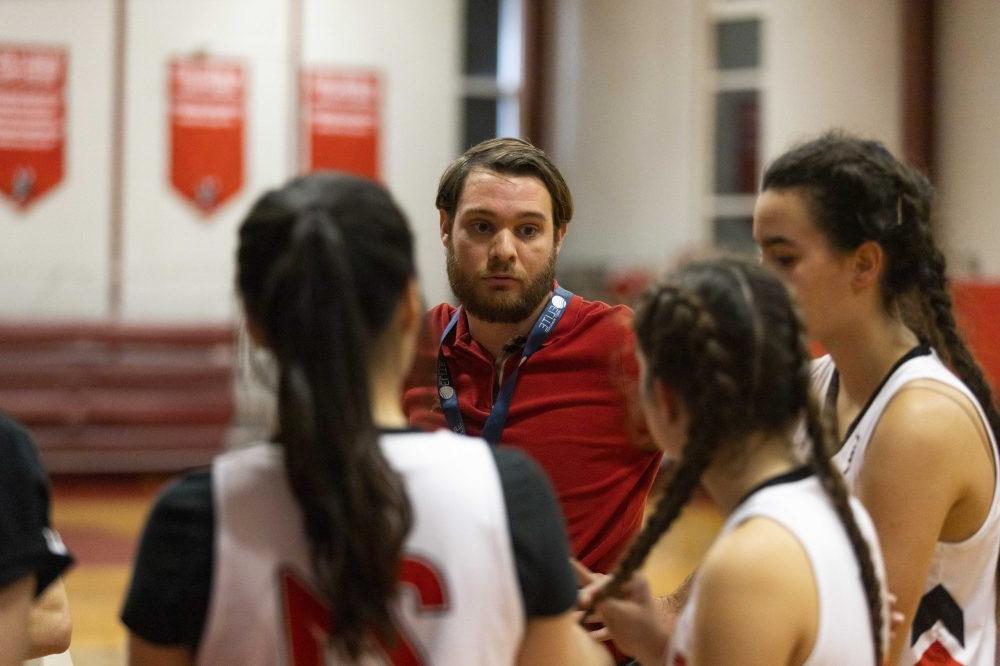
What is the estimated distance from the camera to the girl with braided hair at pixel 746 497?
140cm

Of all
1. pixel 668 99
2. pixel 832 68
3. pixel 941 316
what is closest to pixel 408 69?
pixel 668 99

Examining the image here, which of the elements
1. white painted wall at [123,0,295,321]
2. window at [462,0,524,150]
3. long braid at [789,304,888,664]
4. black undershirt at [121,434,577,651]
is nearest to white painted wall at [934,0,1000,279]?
window at [462,0,524,150]

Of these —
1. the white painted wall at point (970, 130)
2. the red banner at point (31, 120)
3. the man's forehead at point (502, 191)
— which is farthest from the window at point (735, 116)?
the man's forehead at point (502, 191)

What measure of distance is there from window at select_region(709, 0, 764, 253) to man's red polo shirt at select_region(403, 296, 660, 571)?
331 inches

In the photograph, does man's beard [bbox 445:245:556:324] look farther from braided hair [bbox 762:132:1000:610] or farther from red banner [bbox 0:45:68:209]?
red banner [bbox 0:45:68:209]

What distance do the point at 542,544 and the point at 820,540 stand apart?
1.11 ft

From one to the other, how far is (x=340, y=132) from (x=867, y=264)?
9.81 m

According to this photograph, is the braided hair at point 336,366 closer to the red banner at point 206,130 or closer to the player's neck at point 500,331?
the player's neck at point 500,331

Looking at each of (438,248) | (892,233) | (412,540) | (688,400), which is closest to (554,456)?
(892,233)

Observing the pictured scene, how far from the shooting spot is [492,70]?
12.0 m

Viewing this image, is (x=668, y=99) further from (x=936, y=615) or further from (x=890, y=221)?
(x=936, y=615)

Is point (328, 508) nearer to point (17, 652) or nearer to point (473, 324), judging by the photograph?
point (17, 652)

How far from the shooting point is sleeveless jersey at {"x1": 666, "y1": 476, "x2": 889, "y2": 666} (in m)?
1.43

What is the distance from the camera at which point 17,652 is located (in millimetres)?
1475
